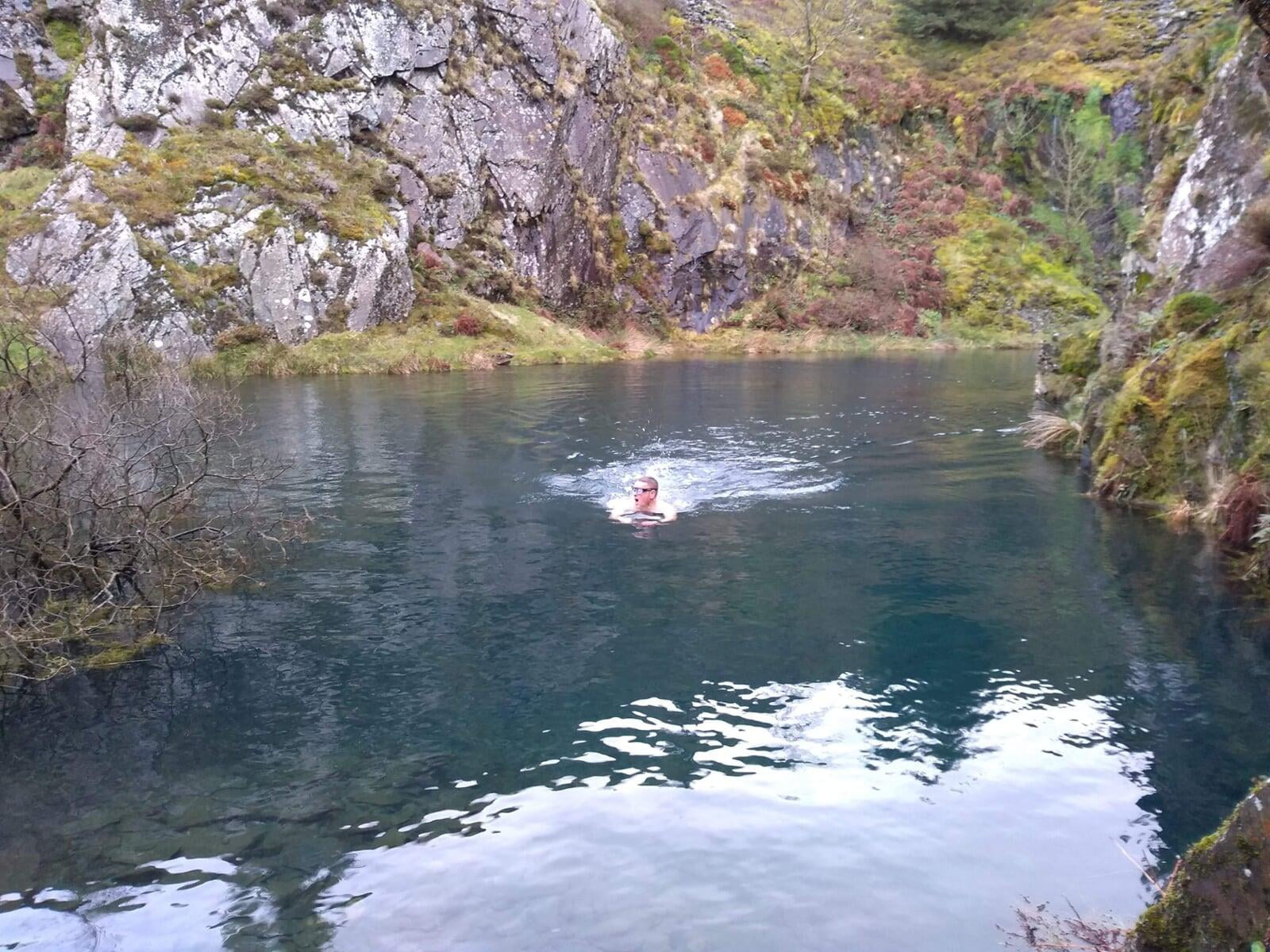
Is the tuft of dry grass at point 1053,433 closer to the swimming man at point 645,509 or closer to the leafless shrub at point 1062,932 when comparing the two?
the swimming man at point 645,509

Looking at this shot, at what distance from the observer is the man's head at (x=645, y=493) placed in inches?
552

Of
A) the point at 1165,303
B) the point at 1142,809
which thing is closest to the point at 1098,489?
the point at 1165,303

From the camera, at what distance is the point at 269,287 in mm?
35094

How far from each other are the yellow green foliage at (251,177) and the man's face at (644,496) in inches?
1071

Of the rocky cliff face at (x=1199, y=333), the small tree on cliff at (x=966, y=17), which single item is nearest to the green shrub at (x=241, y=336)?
the rocky cliff face at (x=1199, y=333)

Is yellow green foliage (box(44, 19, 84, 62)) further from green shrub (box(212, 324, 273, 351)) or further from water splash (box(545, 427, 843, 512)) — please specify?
water splash (box(545, 427, 843, 512))

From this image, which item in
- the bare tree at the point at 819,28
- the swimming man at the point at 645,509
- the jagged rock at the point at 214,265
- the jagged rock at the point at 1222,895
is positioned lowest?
the swimming man at the point at 645,509

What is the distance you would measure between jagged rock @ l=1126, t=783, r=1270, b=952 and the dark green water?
1.51 metres

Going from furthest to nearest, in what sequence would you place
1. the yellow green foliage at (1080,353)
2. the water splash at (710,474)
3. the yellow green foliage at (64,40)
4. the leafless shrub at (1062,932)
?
the yellow green foliage at (64,40)
the yellow green foliage at (1080,353)
the water splash at (710,474)
the leafless shrub at (1062,932)

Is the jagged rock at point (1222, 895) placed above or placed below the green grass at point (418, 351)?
below

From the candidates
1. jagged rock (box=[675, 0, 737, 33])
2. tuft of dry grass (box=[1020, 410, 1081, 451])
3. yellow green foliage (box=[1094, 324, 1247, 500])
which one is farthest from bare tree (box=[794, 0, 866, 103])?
yellow green foliage (box=[1094, 324, 1247, 500])

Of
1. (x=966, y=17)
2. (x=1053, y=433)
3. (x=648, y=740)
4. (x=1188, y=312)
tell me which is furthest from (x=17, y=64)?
(x=966, y=17)

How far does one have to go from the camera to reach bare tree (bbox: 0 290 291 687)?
852 cm

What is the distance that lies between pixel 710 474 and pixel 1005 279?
41331mm
